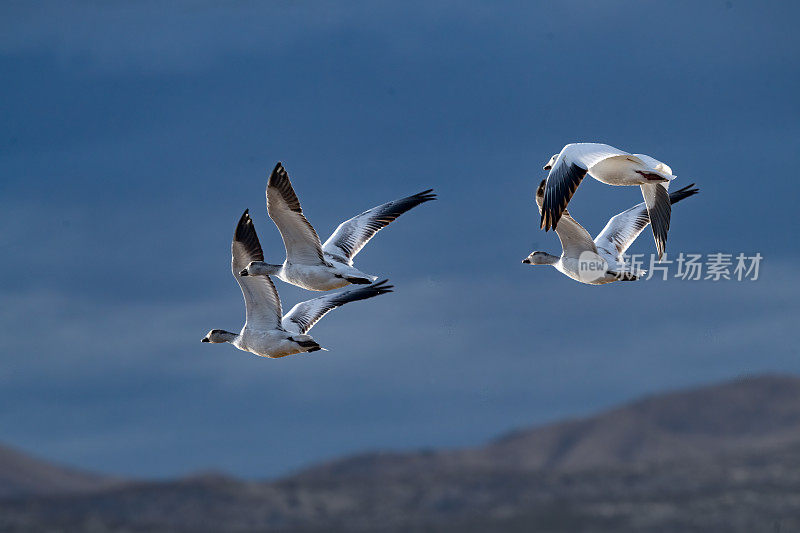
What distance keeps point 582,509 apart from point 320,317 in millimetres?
101577

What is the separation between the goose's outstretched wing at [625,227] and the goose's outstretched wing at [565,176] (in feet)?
13.0

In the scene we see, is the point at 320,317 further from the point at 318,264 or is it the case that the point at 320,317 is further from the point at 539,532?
the point at 539,532

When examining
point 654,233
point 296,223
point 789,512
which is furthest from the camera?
point 789,512

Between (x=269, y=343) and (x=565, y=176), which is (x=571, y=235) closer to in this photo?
(x=565, y=176)

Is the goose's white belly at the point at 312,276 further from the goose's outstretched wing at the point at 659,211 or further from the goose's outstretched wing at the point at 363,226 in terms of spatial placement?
the goose's outstretched wing at the point at 659,211

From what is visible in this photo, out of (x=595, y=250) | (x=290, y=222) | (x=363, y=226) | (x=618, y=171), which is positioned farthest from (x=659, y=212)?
(x=290, y=222)

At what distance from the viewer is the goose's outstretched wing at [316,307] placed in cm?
2355

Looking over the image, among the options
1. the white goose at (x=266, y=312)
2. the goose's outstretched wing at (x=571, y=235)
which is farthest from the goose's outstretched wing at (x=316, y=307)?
the goose's outstretched wing at (x=571, y=235)

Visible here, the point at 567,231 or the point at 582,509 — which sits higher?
the point at 582,509

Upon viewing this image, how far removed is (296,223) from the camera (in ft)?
70.5

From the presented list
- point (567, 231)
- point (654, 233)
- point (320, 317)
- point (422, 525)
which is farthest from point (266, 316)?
point (422, 525)

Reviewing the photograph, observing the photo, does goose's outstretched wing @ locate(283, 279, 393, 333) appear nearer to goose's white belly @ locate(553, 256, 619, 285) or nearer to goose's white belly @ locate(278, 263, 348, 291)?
goose's white belly @ locate(278, 263, 348, 291)

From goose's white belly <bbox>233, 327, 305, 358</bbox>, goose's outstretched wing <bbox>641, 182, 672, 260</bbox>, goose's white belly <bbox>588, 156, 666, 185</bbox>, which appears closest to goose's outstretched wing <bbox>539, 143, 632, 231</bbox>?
goose's white belly <bbox>588, 156, 666, 185</bbox>

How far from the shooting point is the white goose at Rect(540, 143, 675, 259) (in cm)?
2059
